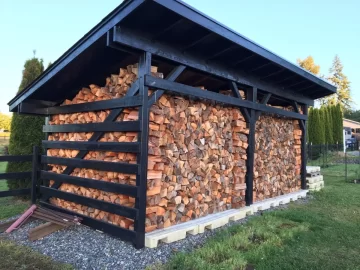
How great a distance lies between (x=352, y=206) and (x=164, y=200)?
4483 millimetres

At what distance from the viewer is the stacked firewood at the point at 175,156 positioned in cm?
368

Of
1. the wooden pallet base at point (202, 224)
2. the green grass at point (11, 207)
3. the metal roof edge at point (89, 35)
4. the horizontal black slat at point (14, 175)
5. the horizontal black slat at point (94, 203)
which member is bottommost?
the green grass at point (11, 207)

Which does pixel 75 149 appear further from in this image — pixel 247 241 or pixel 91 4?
pixel 91 4

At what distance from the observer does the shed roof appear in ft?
10.4

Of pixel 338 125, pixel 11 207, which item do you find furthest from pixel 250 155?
pixel 338 125

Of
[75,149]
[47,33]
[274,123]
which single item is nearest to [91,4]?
[47,33]

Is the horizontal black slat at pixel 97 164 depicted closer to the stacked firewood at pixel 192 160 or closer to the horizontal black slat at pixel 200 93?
the stacked firewood at pixel 192 160

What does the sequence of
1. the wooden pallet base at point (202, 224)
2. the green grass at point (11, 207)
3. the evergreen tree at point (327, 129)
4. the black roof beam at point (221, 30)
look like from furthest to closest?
the evergreen tree at point (327, 129), the green grass at point (11, 207), the wooden pallet base at point (202, 224), the black roof beam at point (221, 30)

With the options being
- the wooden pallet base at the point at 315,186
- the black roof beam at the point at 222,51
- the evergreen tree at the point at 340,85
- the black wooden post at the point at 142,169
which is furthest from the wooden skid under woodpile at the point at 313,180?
the evergreen tree at the point at 340,85

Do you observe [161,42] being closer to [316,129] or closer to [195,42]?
[195,42]

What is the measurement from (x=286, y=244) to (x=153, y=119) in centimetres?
232

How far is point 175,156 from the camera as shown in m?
4.03

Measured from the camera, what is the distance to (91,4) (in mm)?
7641

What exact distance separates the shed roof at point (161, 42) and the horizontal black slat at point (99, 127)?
646 mm
